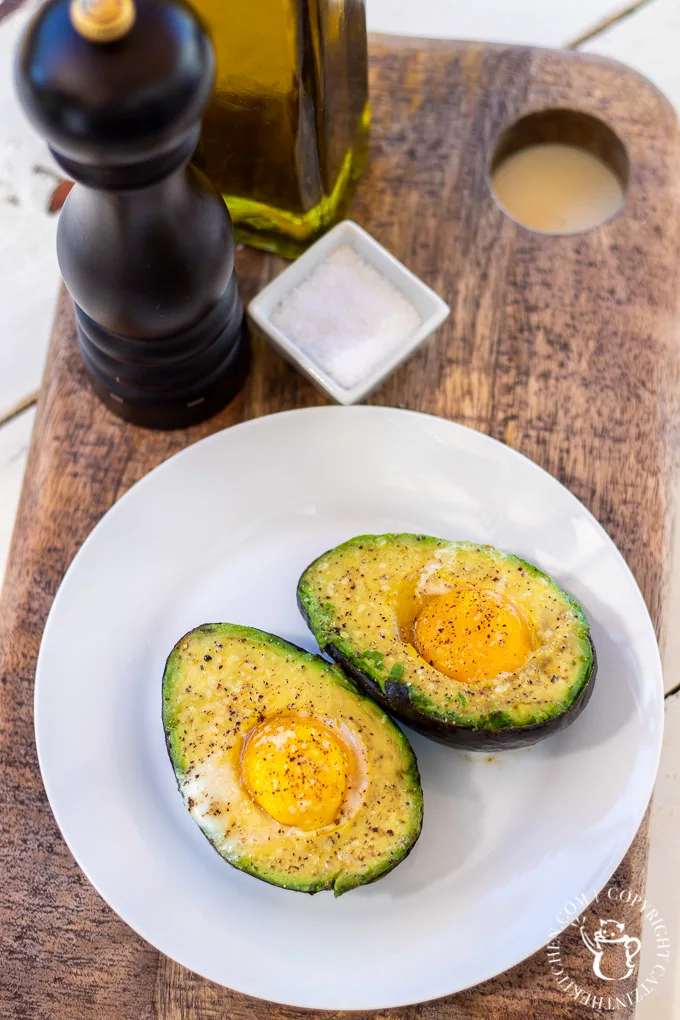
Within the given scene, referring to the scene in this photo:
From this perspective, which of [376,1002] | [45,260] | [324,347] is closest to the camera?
[376,1002]

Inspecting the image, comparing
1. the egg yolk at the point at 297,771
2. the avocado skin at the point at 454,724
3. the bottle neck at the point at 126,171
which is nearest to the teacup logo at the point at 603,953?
the avocado skin at the point at 454,724

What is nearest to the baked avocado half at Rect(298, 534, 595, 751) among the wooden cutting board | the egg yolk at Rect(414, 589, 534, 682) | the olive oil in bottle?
the egg yolk at Rect(414, 589, 534, 682)

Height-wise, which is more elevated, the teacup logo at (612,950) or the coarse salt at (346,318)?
the coarse salt at (346,318)

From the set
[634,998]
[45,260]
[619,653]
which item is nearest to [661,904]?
[634,998]

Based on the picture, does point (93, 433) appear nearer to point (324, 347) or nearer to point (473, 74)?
point (324, 347)

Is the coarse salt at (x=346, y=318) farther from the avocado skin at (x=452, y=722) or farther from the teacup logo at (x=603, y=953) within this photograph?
the teacup logo at (x=603, y=953)

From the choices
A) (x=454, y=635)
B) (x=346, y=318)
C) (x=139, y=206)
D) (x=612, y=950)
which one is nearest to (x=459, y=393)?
(x=346, y=318)

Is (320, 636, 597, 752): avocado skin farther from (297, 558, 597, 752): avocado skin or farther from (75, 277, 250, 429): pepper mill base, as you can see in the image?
(75, 277, 250, 429): pepper mill base
